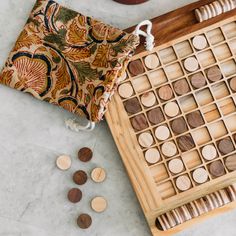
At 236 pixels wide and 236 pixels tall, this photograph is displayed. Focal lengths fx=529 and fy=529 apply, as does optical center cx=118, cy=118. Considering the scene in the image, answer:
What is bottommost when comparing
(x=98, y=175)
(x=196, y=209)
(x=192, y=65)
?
(x=196, y=209)

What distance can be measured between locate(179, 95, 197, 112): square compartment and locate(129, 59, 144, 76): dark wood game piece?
87mm

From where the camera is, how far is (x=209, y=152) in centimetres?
90

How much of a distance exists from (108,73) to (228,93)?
0.21 meters

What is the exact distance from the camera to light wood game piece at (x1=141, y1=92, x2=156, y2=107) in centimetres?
92

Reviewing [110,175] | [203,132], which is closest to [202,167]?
[203,132]

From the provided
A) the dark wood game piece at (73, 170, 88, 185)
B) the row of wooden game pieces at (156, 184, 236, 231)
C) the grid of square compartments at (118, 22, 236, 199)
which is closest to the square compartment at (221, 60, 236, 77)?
the grid of square compartments at (118, 22, 236, 199)

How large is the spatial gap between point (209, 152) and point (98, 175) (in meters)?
0.20

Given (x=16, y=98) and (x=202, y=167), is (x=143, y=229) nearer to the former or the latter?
(x=202, y=167)

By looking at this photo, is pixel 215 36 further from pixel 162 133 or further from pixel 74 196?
pixel 74 196

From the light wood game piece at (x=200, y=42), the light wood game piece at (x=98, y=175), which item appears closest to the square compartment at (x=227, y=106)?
the light wood game piece at (x=200, y=42)

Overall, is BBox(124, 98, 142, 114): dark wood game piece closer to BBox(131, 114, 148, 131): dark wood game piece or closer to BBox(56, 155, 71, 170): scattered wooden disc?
BBox(131, 114, 148, 131): dark wood game piece

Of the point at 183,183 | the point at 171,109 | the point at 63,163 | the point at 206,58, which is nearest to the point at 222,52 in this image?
the point at 206,58

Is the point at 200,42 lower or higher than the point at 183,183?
higher

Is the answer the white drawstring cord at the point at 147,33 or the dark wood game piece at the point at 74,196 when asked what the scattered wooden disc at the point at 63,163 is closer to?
the dark wood game piece at the point at 74,196
